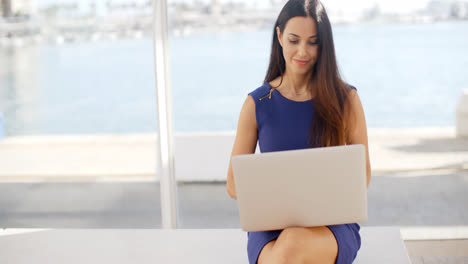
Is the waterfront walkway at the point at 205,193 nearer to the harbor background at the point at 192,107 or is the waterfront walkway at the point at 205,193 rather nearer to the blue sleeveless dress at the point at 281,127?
the harbor background at the point at 192,107

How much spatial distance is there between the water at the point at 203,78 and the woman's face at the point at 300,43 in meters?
0.92

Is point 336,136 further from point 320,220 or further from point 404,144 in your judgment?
point 404,144

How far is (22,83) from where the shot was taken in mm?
3115

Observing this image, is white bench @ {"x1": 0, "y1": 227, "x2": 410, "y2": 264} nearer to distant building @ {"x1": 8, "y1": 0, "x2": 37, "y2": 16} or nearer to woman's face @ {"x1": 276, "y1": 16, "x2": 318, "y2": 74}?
woman's face @ {"x1": 276, "y1": 16, "x2": 318, "y2": 74}

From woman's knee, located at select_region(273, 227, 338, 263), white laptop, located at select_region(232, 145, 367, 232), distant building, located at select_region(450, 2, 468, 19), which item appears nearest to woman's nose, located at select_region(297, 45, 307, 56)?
white laptop, located at select_region(232, 145, 367, 232)

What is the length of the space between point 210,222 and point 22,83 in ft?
4.42

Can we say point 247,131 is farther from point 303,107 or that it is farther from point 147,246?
point 147,246

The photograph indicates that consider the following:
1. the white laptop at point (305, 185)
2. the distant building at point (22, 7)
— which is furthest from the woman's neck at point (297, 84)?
the distant building at point (22, 7)

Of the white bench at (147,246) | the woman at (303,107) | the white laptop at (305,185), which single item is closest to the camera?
the white laptop at (305,185)

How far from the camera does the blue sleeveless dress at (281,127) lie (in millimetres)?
1905

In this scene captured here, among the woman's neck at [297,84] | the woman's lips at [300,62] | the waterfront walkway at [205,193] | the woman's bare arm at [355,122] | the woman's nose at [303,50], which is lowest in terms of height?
the waterfront walkway at [205,193]

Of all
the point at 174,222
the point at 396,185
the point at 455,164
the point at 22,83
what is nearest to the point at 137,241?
the point at 174,222

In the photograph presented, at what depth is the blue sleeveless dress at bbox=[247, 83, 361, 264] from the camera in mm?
1905

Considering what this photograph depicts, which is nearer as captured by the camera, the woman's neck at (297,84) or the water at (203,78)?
the woman's neck at (297,84)
